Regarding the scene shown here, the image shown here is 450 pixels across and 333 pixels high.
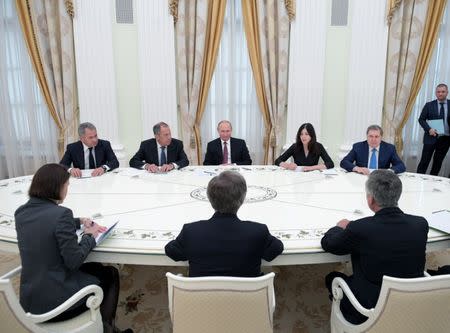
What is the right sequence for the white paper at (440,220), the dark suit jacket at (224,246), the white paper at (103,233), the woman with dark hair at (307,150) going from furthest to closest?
the woman with dark hair at (307,150) < the white paper at (440,220) < the white paper at (103,233) < the dark suit jacket at (224,246)

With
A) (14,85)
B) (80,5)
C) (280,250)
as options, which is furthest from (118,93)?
(280,250)

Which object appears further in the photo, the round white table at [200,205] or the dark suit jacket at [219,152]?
the dark suit jacket at [219,152]

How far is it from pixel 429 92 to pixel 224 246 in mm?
5031

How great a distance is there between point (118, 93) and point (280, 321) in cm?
407

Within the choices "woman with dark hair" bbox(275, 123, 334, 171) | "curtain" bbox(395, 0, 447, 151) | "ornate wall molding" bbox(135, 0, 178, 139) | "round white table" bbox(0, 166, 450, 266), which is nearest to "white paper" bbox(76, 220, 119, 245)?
"round white table" bbox(0, 166, 450, 266)

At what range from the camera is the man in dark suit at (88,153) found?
11.8ft

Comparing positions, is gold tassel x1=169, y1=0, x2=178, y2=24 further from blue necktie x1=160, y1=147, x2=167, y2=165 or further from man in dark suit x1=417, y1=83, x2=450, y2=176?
man in dark suit x1=417, y1=83, x2=450, y2=176

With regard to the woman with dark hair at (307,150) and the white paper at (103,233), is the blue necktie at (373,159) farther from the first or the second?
the white paper at (103,233)

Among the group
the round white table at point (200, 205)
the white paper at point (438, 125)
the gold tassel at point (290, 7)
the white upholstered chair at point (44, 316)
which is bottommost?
the white upholstered chair at point (44, 316)

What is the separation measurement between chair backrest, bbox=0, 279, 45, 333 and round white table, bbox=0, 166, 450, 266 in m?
0.43

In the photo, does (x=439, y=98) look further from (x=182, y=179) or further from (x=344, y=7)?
(x=182, y=179)

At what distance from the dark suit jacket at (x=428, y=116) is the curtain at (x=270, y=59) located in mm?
1914

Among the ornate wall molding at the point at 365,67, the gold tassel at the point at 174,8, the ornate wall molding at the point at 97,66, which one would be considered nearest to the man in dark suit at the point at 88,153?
the ornate wall molding at the point at 97,66

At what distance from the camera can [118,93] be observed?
5297mm
